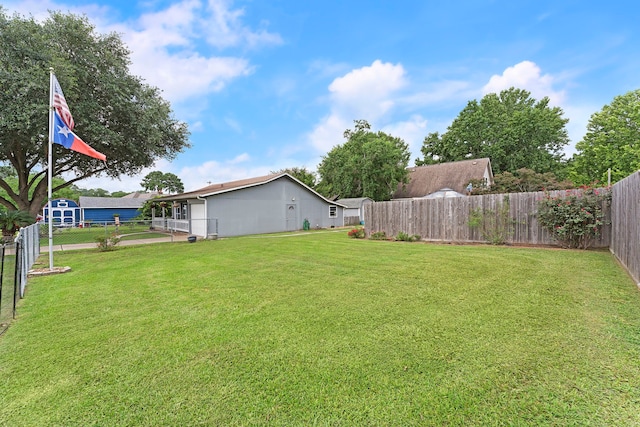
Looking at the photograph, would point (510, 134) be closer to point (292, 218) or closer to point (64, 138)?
point (292, 218)

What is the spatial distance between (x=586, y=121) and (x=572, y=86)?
50.5 feet

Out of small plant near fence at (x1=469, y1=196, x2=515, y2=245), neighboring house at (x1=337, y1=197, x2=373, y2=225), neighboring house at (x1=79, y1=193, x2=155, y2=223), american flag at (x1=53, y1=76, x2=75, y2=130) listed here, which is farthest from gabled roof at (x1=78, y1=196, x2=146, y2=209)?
small plant near fence at (x1=469, y1=196, x2=515, y2=245)

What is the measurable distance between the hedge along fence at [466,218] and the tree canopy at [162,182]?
61.8 meters

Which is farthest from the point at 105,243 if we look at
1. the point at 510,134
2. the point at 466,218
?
the point at 510,134

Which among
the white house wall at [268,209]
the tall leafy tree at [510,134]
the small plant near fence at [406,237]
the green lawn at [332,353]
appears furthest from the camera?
the tall leafy tree at [510,134]

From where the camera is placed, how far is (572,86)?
14867 mm

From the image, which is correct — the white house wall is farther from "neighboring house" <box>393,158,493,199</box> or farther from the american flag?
"neighboring house" <box>393,158,493,199</box>

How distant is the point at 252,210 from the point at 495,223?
1374cm

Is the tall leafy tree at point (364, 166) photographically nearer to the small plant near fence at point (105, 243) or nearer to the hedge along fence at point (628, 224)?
the hedge along fence at point (628, 224)

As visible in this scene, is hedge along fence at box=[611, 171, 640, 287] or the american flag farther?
the american flag

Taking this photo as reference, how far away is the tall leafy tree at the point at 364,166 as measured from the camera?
1093 inches

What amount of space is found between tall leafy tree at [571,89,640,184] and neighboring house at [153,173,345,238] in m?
22.0

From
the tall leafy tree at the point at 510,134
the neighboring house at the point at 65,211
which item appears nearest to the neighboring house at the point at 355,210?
the tall leafy tree at the point at 510,134

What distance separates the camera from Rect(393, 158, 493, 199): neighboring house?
27781 mm
